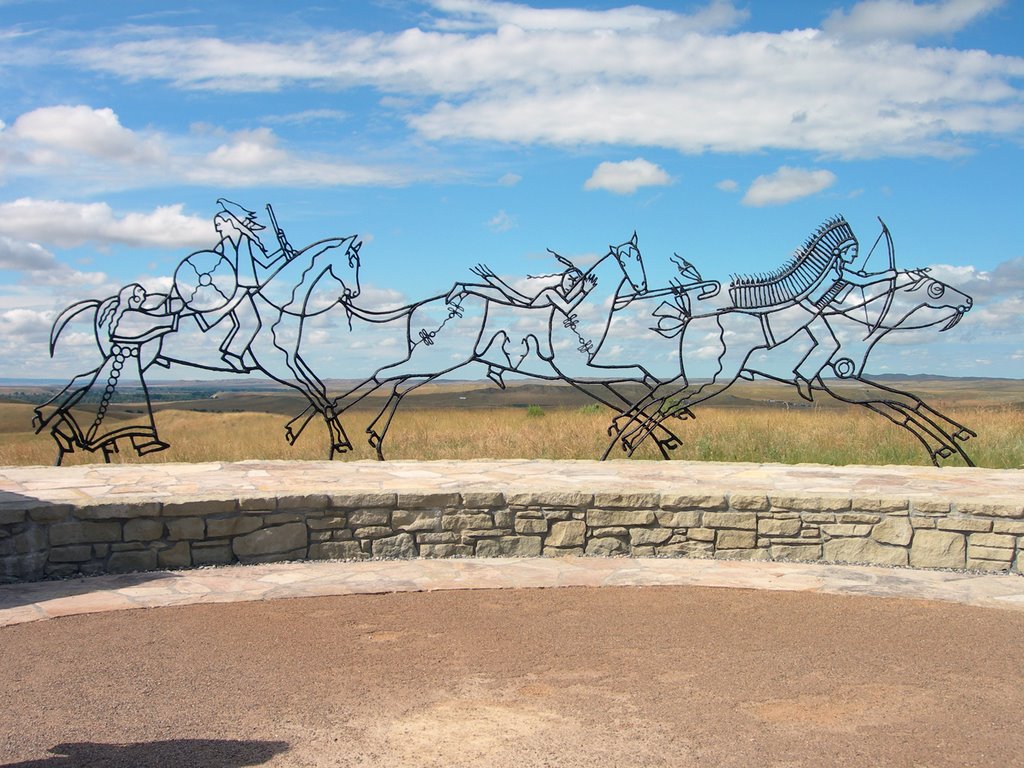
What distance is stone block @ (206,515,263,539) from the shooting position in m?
7.77

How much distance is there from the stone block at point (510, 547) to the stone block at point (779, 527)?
187 centimetres

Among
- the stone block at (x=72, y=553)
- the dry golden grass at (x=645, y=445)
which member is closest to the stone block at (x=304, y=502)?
the stone block at (x=72, y=553)

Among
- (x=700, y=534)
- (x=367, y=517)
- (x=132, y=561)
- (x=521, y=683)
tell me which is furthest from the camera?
(x=700, y=534)

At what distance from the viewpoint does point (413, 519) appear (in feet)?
26.8

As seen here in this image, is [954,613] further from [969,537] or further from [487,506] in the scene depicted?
[487,506]

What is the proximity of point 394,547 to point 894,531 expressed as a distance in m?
4.06

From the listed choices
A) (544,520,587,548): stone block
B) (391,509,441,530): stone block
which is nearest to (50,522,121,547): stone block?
(391,509,441,530): stone block

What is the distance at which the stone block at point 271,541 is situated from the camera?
25.7 feet

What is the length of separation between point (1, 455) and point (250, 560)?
29.8 ft

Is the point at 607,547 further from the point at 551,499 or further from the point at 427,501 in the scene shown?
the point at 427,501

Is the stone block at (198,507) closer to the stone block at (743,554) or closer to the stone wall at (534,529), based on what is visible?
the stone wall at (534,529)

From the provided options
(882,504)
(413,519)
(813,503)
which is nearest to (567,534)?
(413,519)

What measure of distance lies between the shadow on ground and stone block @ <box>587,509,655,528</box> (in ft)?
14.0

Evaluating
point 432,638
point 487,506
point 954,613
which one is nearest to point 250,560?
point 487,506
